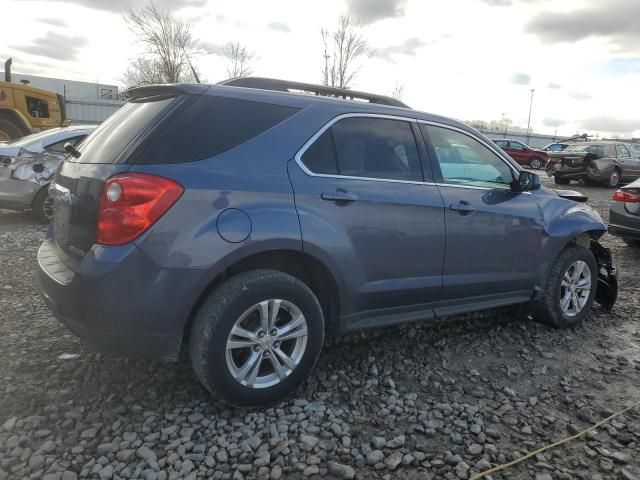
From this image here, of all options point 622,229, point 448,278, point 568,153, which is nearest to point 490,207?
point 448,278

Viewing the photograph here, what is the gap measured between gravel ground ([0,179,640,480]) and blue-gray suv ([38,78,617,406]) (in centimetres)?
31

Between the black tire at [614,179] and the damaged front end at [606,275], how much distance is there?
1357 cm

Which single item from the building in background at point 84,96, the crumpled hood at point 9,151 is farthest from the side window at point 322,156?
the building in background at point 84,96

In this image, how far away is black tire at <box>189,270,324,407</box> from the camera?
2.68m

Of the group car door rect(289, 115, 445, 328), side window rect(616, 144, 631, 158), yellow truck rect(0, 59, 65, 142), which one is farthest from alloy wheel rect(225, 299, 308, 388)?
side window rect(616, 144, 631, 158)

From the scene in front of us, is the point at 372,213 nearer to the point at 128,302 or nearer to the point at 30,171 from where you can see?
the point at 128,302

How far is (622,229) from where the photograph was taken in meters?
7.38

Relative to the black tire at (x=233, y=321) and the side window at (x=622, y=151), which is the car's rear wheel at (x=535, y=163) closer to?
the side window at (x=622, y=151)

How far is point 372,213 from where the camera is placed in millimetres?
3162

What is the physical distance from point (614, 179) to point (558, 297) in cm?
1482

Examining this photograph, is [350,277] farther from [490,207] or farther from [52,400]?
[52,400]

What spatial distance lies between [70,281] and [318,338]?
1.36 metres

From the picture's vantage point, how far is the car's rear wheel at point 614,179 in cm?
1672

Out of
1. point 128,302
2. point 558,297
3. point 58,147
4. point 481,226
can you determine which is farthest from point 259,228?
point 58,147
